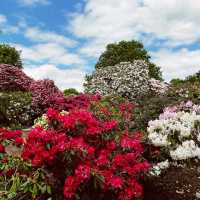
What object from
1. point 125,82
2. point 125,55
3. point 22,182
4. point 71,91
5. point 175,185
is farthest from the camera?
point 125,55

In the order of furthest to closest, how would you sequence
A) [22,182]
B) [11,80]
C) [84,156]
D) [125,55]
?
[125,55], [11,80], [22,182], [84,156]

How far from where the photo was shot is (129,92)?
24.5 metres

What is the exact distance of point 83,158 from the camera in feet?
25.2

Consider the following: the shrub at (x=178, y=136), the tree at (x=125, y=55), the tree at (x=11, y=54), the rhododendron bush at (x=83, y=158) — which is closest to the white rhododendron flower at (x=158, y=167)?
the shrub at (x=178, y=136)

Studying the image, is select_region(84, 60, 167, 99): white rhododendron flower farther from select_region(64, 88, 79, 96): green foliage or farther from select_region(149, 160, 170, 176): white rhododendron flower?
select_region(149, 160, 170, 176): white rhododendron flower

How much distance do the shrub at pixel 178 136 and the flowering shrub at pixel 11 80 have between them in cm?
1253

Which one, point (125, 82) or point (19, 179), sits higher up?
point (125, 82)

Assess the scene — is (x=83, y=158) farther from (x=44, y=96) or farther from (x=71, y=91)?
(x=71, y=91)

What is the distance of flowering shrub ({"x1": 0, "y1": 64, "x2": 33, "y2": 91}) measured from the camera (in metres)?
22.4

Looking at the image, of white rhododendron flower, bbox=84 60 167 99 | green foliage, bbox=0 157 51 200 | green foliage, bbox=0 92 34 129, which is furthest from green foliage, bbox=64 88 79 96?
green foliage, bbox=0 157 51 200

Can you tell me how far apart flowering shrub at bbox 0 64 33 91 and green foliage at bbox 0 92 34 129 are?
3643mm

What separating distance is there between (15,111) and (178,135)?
9.53 meters

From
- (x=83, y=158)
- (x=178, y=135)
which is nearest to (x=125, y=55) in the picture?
(x=178, y=135)

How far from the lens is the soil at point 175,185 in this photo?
9.20 metres
